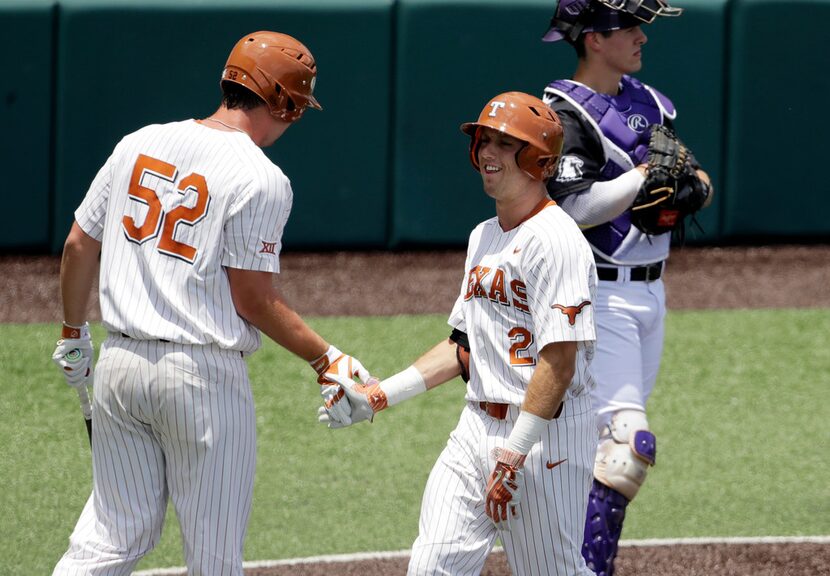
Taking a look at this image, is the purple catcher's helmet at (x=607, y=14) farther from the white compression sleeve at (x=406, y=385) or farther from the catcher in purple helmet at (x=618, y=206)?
the white compression sleeve at (x=406, y=385)

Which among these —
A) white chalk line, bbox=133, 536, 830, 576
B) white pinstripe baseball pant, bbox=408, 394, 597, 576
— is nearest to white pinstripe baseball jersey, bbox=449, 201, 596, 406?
white pinstripe baseball pant, bbox=408, 394, 597, 576

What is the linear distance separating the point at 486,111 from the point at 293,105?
1.84ft

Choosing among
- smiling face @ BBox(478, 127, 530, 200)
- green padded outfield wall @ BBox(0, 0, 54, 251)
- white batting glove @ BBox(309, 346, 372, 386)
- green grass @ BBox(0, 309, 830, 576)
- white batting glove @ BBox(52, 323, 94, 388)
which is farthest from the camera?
green padded outfield wall @ BBox(0, 0, 54, 251)

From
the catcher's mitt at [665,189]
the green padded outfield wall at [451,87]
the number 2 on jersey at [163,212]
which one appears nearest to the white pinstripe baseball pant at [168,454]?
the number 2 on jersey at [163,212]

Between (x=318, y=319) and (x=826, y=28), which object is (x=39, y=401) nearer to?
(x=318, y=319)

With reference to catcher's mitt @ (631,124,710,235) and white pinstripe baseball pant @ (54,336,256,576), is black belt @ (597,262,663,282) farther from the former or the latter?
white pinstripe baseball pant @ (54,336,256,576)

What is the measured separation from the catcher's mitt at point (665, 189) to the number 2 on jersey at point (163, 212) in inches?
66.8

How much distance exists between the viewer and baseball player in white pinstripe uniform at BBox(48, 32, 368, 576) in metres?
3.92

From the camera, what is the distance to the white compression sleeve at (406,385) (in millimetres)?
4332

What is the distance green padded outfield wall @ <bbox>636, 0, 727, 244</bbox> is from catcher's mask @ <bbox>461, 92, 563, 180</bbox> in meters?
7.17

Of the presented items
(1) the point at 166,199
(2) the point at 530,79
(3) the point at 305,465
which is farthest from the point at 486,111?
(2) the point at 530,79

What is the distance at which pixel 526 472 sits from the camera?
396 cm

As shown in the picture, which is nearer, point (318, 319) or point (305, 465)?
point (305, 465)

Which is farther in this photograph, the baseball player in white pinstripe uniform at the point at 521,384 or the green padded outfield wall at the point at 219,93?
the green padded outfield wall at the point at 219,93
